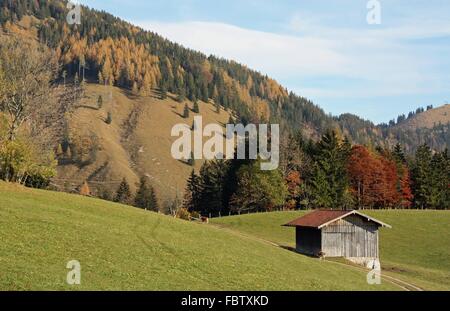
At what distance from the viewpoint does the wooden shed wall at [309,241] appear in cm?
5988

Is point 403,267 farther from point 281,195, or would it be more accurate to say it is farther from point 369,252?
→ point 281,195

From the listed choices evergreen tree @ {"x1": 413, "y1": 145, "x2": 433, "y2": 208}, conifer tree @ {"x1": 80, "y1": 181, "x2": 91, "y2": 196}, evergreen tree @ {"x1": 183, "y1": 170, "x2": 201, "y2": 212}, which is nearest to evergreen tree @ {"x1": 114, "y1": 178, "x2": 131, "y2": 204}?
evergreen tree @ {"x1": 183, "y1": 170, "x2": 201, "y2": 212}

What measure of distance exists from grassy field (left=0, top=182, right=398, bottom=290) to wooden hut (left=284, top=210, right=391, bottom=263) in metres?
11.4

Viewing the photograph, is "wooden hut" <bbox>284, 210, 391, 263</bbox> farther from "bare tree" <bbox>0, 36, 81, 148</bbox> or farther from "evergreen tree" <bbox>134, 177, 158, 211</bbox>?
"evergreen tree" <bbox>134, 177, 158, 211</bbox>

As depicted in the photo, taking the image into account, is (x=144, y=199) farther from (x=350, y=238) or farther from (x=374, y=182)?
(x=350, y=238)

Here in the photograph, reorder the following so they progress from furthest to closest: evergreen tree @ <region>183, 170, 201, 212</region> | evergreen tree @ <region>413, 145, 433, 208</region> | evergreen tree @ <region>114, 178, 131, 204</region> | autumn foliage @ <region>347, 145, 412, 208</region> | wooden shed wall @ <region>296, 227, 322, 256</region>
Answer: evergreen tree @ <region>114, 178, 131, 204</region> < evergreen tree @ <region>183, 170, 201, 212</region> < evergreen tree @ <region>413, 145, 433, 208</region> < autumn foliage @ <region>347, 145, 412, 208</region> < wooden shed wall @ <region>296, 227, 322, 256</region>

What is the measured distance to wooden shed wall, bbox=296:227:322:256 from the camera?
2357 inches

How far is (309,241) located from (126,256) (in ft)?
→ 109

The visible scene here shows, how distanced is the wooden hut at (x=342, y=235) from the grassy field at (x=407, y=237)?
3.25 meters

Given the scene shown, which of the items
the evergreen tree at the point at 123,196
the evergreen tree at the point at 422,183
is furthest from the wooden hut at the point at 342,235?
the evergreen tree at the point at 123,196

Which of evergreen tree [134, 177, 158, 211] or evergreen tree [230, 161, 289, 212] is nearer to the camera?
evergreen tree [230, 161, 289, 212]

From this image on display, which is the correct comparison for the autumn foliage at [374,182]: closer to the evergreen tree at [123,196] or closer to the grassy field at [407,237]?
the grassy field at [407,237]

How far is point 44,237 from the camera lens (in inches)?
1337
